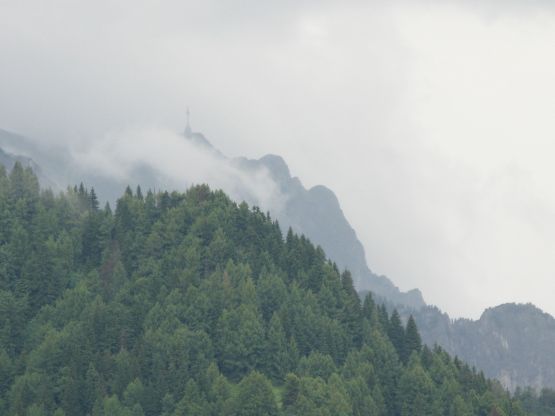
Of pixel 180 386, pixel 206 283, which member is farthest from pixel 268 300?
pixel 180 386

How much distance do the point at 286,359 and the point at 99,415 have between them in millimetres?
35614

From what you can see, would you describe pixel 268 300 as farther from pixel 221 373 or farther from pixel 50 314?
pixel 50 314

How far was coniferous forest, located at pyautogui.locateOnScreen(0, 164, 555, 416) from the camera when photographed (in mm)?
153375

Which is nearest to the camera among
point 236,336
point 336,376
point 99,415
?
point 99,415

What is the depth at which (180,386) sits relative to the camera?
514 feet

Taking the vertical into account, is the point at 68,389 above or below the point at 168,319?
below

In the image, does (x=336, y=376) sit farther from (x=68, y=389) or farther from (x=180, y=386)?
(x=68, y=389)

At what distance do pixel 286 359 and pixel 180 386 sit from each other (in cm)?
2168

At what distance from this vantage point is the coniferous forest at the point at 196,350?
6038 inches

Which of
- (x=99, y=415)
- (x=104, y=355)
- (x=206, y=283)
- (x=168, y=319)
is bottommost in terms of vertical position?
(x=99, y=415)

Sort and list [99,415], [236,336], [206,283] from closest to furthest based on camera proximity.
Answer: [99,415] < [236,336] < [206,283]

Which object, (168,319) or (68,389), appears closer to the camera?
(68,389)

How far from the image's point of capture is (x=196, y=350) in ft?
549

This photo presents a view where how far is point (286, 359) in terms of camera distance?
170 meters
